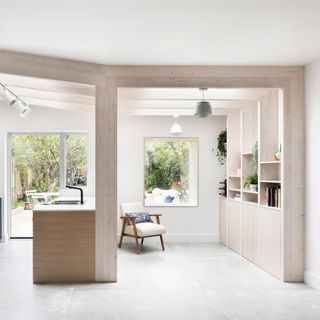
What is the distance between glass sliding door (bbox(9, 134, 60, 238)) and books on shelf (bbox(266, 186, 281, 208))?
432 centimetres

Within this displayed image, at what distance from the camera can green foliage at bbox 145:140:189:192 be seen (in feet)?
27.4

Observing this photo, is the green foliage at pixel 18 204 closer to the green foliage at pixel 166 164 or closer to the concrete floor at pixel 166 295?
the concrete floor at pixel 166 295

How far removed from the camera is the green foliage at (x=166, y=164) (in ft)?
27.4

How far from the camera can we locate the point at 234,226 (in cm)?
713

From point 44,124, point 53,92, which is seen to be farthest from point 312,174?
point 44,124

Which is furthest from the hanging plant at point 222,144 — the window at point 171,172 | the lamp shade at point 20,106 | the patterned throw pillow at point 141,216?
the lamp shade at point 20,106

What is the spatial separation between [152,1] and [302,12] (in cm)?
120

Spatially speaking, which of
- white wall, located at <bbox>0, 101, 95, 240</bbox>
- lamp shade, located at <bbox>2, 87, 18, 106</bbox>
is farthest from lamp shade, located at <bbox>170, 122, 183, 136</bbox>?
lamp shade, located at <bbox>2, 87, 18, 106</bbox>

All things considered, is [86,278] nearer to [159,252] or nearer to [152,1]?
[159,252]

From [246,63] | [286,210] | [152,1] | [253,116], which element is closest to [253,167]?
[253,116]

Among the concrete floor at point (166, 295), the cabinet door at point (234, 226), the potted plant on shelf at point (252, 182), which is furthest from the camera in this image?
the cabinet door at point (234, 226)

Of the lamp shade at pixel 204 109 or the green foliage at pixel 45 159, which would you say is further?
the green foliage at pixel 45 159

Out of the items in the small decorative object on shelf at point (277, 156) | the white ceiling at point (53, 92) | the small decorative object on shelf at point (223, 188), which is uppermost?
the white ceiling at point (53, 92)

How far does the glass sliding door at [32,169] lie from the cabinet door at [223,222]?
10.4 ft
